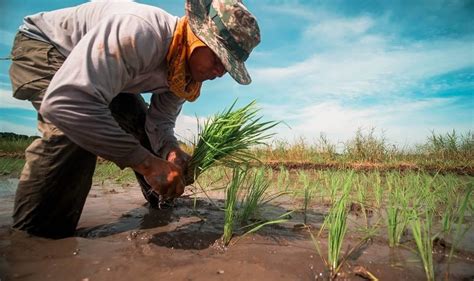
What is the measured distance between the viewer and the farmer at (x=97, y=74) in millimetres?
1619

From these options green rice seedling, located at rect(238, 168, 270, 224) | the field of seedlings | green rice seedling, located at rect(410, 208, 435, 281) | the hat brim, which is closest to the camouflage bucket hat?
the hat brim

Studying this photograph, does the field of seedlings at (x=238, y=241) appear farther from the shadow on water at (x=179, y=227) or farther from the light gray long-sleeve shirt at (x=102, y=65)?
the light gray long-sleeve shirt at (x=102, y=65)

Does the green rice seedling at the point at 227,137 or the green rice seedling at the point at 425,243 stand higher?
the green rice seedling at the point at 227,137

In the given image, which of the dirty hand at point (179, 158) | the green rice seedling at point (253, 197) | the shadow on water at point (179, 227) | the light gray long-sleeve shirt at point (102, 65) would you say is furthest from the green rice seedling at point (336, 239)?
the dirty hand at point (179, 158)

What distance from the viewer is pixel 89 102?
1.60m

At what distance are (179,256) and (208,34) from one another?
1220 mm

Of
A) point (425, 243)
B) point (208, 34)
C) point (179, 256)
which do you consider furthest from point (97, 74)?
point (425, 243)

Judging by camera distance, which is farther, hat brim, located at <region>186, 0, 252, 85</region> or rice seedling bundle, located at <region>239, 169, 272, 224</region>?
rice seedling bundle, located at <region>239, 169, 272, 224</region>

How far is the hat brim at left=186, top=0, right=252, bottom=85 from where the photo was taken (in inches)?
73.8

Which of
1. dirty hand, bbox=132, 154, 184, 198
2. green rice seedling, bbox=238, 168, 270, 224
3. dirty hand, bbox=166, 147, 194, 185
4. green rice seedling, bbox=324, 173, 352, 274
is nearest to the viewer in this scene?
green rice seedling, bbox=324, 173, 352, 274

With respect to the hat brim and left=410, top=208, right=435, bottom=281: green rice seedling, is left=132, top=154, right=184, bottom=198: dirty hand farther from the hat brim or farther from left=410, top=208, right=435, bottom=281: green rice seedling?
left=410, top=208, right=435, bottom=281: green rice seedling

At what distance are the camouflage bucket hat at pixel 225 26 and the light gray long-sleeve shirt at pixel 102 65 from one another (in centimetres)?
19

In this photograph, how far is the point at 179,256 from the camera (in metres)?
1.61

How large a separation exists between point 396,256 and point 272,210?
1.25m
